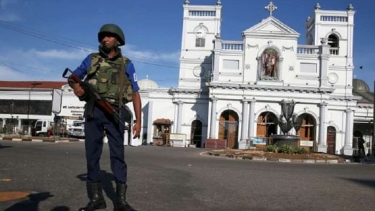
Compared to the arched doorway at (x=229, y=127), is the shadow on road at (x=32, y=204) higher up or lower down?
lower down

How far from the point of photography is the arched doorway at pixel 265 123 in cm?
4366

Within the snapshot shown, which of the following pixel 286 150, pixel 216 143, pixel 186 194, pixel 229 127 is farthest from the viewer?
pixel 229 127

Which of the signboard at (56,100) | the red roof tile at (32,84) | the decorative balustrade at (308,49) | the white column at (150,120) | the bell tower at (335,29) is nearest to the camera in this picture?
the signboard at (56,100)

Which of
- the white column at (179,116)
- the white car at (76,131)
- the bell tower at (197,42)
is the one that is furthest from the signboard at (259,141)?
the white car at (76,131)

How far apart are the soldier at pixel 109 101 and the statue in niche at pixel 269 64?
4026 cm

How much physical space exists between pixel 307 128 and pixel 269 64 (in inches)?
323

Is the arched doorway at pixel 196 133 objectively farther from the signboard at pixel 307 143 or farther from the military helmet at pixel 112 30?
the military helmet at pixel 112 30

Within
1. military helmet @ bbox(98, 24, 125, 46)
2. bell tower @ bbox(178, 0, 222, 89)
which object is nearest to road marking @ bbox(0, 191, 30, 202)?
Result: military helmet @ bbox(98, 24, 125, 46)

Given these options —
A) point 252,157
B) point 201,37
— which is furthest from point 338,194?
point 201,37

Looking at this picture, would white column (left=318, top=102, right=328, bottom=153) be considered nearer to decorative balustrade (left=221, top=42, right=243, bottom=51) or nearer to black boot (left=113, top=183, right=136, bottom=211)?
decorative balustrade (left=221, top=42, right=243, bottom=51)

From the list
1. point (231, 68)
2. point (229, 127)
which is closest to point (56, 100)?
point (229, 127)

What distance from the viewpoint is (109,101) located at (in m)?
4.61

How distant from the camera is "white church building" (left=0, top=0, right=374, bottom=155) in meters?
43.4

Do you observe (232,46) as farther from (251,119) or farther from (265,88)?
(251,119)
